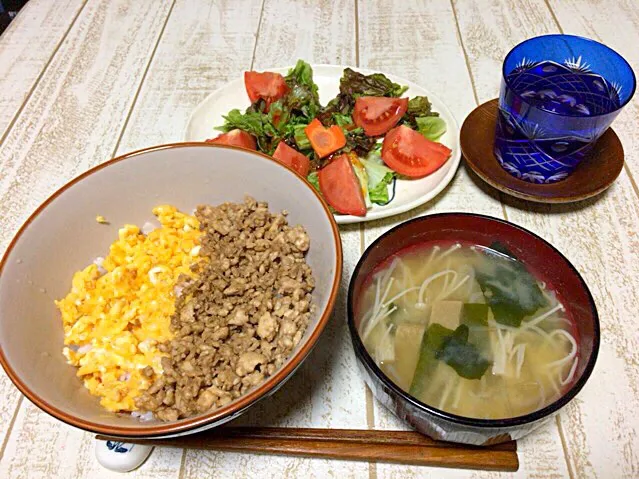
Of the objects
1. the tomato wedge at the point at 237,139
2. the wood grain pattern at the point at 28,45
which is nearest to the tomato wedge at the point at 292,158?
the tomato wedge at the point at 237,139

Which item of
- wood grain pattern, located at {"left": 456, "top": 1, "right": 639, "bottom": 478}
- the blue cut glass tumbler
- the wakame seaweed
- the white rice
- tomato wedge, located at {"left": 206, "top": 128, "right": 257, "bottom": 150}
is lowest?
wood grain pattern, located at {"left": 456, "top": 1, "right": 639, "bottom": 478}

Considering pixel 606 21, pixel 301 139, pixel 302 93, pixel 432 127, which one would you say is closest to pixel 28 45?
pixel 302 93

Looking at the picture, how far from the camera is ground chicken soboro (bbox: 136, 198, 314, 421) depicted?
1.02 m

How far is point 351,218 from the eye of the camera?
1457 millimetres

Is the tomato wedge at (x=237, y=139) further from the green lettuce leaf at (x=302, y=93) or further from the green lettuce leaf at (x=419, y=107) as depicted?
the green lettuce leaf at (x=419, y=107)

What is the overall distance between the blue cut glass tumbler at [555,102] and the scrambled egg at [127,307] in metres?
0.91

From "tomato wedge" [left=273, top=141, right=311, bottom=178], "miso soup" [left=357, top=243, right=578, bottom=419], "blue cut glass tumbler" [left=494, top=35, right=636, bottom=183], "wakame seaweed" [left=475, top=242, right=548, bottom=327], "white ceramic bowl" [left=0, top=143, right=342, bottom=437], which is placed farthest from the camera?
"tomato wedge" [left=273, top=141, right=311, bottom=178]

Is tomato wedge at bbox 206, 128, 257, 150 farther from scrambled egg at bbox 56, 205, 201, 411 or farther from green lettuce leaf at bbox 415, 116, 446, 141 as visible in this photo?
green lettuce leaf at bbox 415, 116, 446, 141

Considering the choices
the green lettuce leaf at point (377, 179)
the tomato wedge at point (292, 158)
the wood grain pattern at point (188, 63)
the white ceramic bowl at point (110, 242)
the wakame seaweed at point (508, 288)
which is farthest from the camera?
the wood grain pattern at point (188, 63)

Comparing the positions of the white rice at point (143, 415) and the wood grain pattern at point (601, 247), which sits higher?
the white rice at point (143, 415)

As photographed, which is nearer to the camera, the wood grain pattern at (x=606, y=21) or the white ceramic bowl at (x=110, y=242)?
the white ceramic bowl at (x=110, y=242)

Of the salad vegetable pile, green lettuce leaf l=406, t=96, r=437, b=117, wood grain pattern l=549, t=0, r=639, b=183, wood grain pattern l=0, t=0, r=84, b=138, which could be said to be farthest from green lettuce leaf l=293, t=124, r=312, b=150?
wood grain pattern l=549, t=0, r=639, b=183

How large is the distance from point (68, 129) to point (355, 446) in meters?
1.59

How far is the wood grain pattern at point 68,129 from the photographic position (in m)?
1.18
